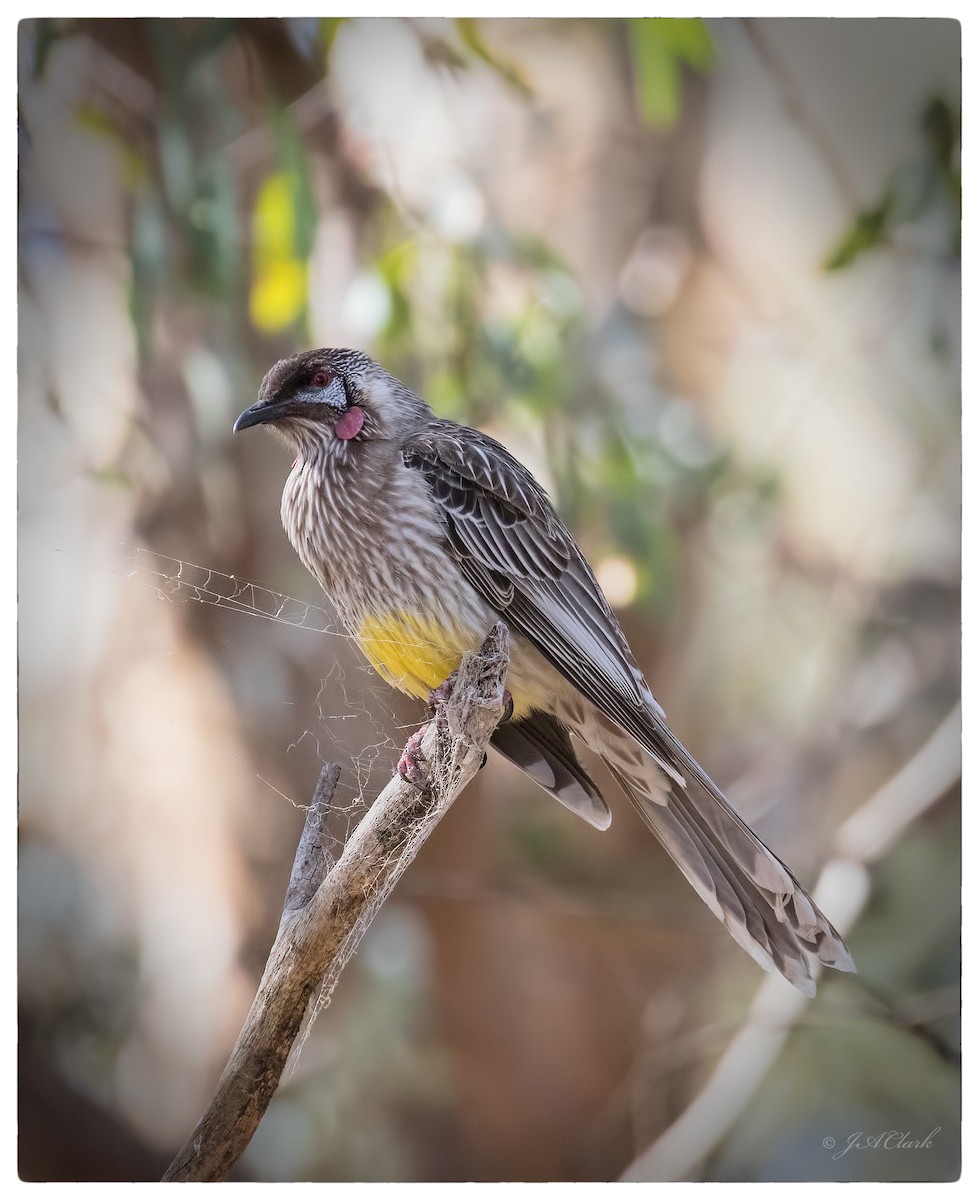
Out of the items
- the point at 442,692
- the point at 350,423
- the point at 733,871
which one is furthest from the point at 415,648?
the point at 733,871

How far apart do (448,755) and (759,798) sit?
58cm

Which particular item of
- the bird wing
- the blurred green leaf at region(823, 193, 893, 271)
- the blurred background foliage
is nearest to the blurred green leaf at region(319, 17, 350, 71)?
the blurred background foliage

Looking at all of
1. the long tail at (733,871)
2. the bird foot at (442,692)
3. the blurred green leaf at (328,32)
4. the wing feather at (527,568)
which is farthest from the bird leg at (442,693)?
the blurred green leaf at (328,32)

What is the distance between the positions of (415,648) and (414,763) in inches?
8.6

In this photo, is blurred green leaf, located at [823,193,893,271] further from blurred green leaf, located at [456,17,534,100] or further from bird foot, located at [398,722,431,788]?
bird foot, located at [398,722,431,788]

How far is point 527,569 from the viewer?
1.93m

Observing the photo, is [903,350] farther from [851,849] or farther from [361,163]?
[361,163]

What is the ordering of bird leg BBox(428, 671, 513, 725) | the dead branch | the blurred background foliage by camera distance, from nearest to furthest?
the dead branch, bird leg BBox(428, 671, 513, 725), the blurred background foliage

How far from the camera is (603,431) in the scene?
200 centimetres

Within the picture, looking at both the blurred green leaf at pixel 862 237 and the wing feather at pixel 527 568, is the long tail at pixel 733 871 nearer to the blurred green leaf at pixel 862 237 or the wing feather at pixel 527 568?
the wing feather at pixel 527 568

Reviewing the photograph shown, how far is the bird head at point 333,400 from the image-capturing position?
76.7 inches

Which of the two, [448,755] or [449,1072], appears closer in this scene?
[448,755]

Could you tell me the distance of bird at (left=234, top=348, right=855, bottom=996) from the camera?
6.23ft

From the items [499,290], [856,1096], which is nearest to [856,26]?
[499,290]
